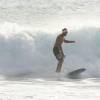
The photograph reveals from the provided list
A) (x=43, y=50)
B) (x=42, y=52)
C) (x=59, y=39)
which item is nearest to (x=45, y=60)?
(x=42, y=52)

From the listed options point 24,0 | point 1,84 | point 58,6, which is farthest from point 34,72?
point 24,0

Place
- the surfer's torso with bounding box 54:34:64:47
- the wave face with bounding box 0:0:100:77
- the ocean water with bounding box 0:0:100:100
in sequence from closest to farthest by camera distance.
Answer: the ocean water with bounding box 0:0:100:100
the surfer's torso with bounding box 54:34:64:47
the wave face with bounding box 0:0:100:77

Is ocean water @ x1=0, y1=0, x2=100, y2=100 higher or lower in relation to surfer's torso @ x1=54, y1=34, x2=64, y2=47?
lower

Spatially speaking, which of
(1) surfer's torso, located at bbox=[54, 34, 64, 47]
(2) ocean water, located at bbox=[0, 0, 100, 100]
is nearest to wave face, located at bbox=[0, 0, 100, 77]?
(2) ocean water, located at bbox=[0, 0, 100, 100]

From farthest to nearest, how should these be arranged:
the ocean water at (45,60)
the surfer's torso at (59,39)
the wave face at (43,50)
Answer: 1. the wave face at (43,50)
2. the surfer's torso at (59,39)
3. the ocean water at (45,60)

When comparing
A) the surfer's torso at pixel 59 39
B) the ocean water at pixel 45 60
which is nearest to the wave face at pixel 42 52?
the ocean water at pixel 45 60

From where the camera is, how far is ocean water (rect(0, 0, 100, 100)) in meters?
12.3

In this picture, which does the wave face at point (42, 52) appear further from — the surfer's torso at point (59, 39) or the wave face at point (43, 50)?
the surfer's torso at point (59, 39)

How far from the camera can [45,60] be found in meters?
20.2

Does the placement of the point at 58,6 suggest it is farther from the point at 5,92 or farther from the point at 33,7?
the point at 5,92

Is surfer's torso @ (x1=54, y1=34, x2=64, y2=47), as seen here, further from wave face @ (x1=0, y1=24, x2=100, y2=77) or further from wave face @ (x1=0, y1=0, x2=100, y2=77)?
wave face @ (x1=0, y1=24, x2=100, y2=77)

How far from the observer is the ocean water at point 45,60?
12.3 m

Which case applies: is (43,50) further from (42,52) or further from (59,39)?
(59,39)

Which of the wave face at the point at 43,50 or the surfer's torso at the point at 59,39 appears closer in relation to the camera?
the surfer's torso at the point at 59,39
